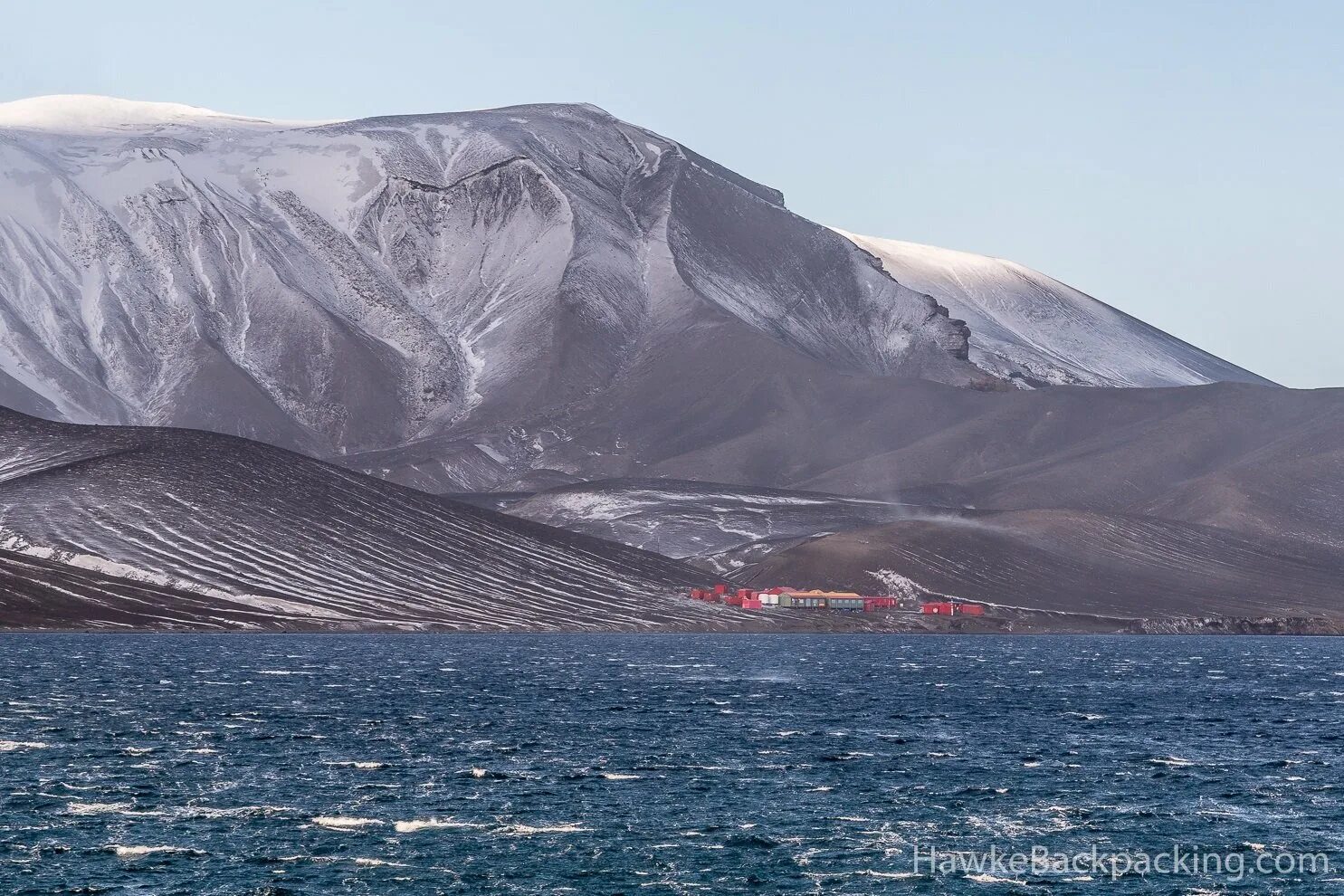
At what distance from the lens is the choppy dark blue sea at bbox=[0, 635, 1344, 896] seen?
57062 mm

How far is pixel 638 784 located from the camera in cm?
7538

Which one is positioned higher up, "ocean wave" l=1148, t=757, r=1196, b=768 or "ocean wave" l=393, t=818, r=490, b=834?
"ocean wave" l=1148, t=757, r=1196, b=768

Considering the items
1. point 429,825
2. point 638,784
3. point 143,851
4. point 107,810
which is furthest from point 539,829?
point 107,810

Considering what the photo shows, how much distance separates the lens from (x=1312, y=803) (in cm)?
7231

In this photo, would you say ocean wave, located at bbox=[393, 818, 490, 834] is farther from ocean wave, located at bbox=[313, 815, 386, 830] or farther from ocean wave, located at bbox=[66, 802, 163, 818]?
ocean wave, located at bbox=[66, 802, 163, 818]

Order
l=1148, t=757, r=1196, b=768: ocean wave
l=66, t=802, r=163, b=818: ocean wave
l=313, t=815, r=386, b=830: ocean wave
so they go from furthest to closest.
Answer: l=1148, t=757, r=1196, b=768: ocean wave < l=66, t=802, r=163, b=818: ocean wave < l=313, t=815, r=386, b=830: ocean wave

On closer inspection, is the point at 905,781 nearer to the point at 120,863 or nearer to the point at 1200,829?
the point at 1200,829

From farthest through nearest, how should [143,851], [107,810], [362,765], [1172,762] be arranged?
[1172,762] → [362,765] → [107,810] → [143,851]

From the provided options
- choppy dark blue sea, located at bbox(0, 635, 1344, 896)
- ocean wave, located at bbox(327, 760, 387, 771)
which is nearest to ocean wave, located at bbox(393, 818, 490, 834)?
choppy dark blue sea, located at bbox(0, 635, 1344, 896)

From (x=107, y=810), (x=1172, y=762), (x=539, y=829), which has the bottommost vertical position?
(x=107, y=810)

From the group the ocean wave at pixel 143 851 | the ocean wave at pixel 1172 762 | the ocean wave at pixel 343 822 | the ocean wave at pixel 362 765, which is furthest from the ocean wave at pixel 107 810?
the ocean wave at pixel 1172 762

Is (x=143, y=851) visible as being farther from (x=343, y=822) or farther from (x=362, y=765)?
(x=362, y=765)

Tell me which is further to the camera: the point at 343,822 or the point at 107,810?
the point at 107,810

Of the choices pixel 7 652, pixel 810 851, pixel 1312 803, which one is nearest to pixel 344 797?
pixel 810 851
